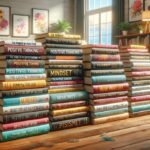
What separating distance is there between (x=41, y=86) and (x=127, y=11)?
15.1ft

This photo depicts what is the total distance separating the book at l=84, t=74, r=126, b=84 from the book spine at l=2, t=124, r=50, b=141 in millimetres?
592

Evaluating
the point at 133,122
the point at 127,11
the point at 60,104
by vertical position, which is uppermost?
the point at 127,11

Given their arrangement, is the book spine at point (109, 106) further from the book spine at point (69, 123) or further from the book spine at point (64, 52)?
the book spine at point (64, 52)

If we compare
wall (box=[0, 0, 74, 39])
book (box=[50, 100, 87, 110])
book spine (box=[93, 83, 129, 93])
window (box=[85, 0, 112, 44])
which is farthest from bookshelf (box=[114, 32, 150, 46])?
book (box=[50, 100, 87, 110])

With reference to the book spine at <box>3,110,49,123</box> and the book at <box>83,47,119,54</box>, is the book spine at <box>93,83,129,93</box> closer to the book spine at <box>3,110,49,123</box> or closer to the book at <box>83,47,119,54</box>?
the book at <box>83,47,119,54</box>

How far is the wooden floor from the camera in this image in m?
2.00

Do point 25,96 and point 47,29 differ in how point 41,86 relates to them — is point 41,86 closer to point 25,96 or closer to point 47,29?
point 25,96

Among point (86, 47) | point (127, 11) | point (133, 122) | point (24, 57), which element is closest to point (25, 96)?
point (24, 57)

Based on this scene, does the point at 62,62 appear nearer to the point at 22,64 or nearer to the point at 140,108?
the point at 22,64

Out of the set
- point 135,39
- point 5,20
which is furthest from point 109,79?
point 5,20

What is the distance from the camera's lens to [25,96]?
2.28m

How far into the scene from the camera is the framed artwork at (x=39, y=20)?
752 centimetres

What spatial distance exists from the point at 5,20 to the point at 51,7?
140 centimetres

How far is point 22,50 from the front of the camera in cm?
A: 228
